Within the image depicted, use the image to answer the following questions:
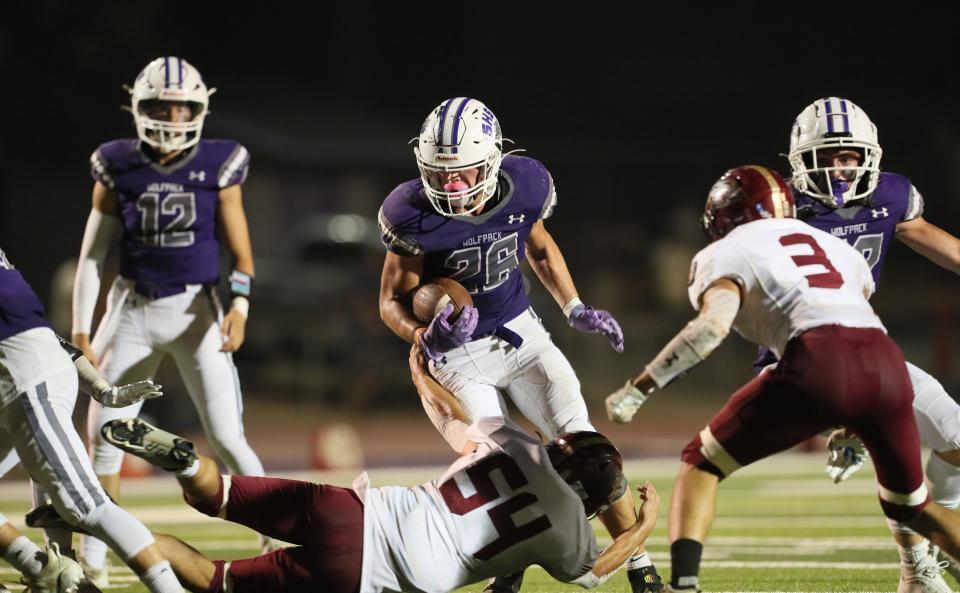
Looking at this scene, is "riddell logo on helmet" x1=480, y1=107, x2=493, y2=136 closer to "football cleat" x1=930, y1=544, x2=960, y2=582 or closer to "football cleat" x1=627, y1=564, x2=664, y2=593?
"football cleat" x1=627, y1=564, x2=664, y2=593

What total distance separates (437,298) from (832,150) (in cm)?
152

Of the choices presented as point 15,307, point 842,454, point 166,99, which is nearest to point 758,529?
point 842,454

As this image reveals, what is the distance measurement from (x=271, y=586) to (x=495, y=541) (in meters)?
0.61

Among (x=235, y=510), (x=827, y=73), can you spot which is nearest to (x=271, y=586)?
(x=235, y=510)

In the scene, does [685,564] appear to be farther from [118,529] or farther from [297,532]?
[118,529]

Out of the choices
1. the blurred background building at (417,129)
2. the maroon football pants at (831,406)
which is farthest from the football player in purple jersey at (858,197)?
the blurred background building at (417,129)

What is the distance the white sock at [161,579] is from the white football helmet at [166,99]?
6.68ft

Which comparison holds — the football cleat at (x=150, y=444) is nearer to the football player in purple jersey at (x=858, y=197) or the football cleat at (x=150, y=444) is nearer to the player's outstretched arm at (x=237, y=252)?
the player's outstretched arm at (x=237, y=252)

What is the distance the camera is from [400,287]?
4676mm

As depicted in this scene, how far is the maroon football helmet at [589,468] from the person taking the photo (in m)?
3.62

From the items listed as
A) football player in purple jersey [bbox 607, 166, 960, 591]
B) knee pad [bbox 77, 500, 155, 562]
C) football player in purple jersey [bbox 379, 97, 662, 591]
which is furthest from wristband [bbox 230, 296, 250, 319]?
football player in purple jersey [bbox 607, 166, 960, 591]

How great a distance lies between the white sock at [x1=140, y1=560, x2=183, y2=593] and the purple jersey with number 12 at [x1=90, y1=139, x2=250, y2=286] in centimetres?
178

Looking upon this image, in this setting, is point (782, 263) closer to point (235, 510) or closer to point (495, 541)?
point (495, 541)

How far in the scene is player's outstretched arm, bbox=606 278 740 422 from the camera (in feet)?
11.7
